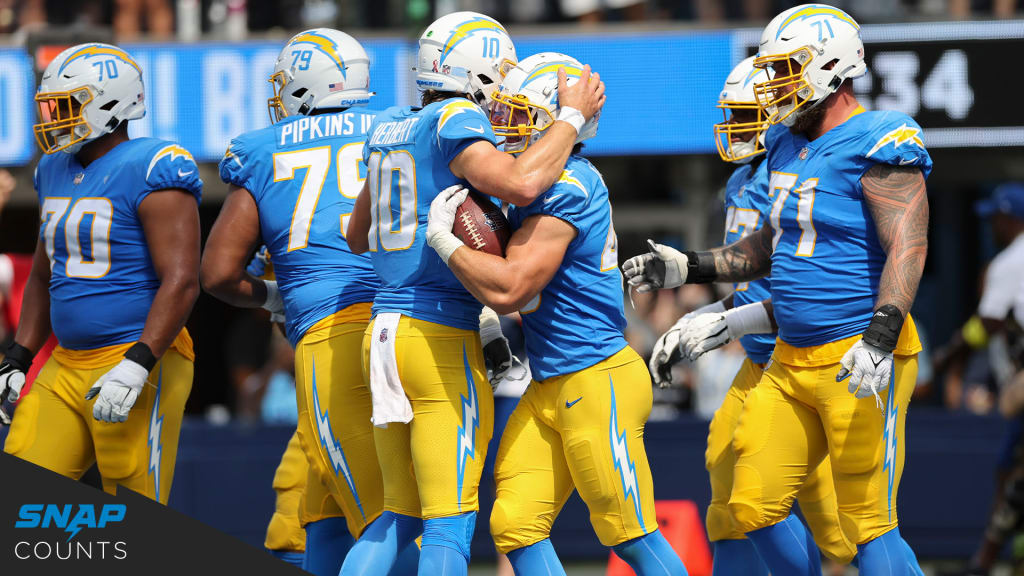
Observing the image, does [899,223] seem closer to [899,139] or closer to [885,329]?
[899,139]

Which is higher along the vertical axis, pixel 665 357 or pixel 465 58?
pixel 465 58

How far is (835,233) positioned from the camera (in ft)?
14.3

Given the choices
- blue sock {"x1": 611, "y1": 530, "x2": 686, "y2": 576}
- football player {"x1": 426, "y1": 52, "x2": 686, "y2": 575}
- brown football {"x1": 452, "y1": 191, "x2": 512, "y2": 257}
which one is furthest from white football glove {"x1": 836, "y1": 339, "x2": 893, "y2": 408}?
brown football {"x1": 452, "y1": 191, "x2": 512, "y2": 257}

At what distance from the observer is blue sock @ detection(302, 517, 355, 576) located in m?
4.85

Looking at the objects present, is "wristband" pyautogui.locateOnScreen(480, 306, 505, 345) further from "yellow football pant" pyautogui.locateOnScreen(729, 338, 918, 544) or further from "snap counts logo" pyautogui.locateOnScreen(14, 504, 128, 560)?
"snap counts logo" pyautogui.locateOnScreen(14, 504, 128, 560)

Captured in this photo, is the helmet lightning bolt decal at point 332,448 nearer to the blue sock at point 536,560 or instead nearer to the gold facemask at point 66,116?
the blue sock at point 536,560

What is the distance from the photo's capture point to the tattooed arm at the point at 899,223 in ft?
13.5

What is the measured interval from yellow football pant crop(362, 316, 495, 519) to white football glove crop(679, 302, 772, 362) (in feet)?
3.72

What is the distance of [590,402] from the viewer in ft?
13.4

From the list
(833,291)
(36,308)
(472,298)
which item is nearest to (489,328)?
(472,298)

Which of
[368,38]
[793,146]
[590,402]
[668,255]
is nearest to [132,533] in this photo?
[590,402]

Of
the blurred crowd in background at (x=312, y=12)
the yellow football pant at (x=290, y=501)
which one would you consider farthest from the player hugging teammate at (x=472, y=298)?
the blurred crowd in background at (x=312, y=12)

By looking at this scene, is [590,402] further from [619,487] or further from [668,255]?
[668,255]

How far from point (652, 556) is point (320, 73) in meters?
2.13
